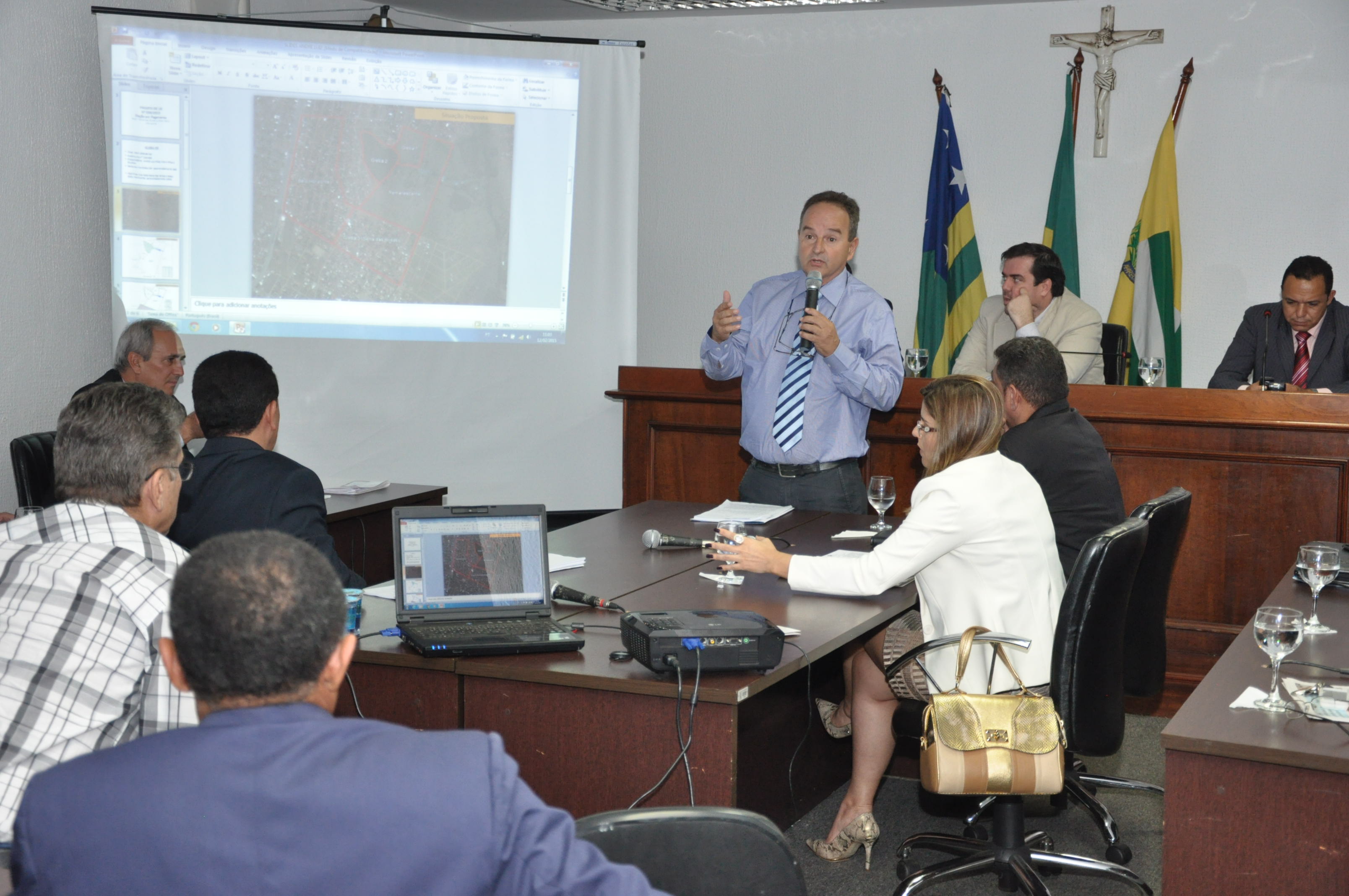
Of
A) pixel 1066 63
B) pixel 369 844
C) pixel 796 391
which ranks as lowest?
pixel 369 844

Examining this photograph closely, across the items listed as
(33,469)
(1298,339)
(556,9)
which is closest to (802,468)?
(1298,339)

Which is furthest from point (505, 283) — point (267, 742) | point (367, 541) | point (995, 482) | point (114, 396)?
point (267, 742)

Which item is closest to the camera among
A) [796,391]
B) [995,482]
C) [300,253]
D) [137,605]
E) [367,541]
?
[137,605]

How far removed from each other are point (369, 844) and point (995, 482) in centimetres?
208

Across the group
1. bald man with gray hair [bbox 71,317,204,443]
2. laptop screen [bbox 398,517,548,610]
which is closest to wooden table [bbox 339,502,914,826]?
laptop screen [bbox 398,517,548,610]

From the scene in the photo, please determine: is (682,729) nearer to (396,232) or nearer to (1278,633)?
(1278,633)

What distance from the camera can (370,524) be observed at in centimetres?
434

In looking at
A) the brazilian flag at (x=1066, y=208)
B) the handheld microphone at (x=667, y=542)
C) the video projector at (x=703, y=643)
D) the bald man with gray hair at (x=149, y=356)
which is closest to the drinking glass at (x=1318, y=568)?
the video projector at (x=703, y=643)

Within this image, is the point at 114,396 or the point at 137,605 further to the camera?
the point at 114,396

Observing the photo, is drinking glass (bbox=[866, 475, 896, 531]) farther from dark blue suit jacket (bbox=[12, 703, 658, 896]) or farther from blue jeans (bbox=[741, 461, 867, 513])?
dark blue suit jacket (bbox=[12, 703, 658, 896])

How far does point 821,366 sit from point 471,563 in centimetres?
187

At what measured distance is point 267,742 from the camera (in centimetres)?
102

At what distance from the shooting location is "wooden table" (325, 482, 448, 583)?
13.6ft

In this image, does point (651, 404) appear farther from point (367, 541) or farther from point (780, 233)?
point (780, 233)
